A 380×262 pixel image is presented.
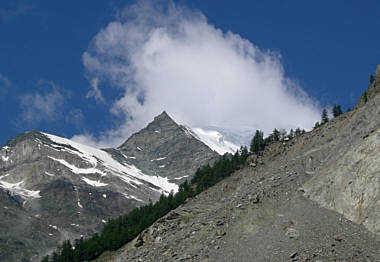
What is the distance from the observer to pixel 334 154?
60.6m

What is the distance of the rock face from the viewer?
43062mm

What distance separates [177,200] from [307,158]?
4198 centimetres

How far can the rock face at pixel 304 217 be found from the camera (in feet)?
141

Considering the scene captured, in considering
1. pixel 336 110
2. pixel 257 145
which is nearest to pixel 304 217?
pixel 257 145

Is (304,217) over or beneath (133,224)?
beneath

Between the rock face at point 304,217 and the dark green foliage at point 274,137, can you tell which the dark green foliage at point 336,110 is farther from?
the rock face at point 304,217

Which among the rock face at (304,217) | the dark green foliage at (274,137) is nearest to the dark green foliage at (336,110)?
the dark green foliage at (274,137)

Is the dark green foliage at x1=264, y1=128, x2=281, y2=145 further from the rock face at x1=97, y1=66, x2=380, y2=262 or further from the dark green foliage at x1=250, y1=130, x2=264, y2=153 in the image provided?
the rock face at x1=97, y1=66, x2=380, y2=262

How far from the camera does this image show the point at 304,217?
1938 inches

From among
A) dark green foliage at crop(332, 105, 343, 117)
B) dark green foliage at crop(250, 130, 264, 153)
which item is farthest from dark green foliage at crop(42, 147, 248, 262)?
dark green foliage at crop(332, 105, 343, 117)

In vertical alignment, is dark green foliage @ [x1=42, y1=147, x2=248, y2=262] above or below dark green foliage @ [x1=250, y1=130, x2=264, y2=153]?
below

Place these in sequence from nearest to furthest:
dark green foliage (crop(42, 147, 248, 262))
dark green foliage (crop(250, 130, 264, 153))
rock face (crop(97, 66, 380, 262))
→ rock face (crop(97, 66, 380, 262))
dark green foliage (crop(42, 147, 248, 262))
dark green foliage (crop(250, 130, 264, 153))

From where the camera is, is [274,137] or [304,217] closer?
[304,217]

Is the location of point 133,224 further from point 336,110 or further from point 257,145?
point 336,110
